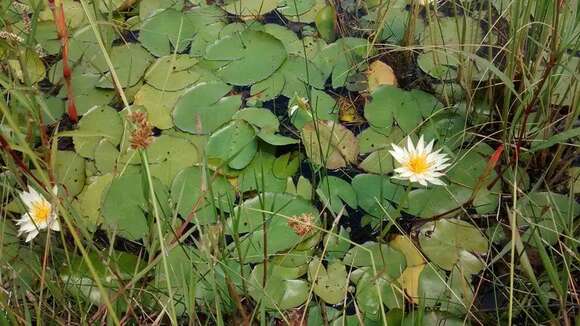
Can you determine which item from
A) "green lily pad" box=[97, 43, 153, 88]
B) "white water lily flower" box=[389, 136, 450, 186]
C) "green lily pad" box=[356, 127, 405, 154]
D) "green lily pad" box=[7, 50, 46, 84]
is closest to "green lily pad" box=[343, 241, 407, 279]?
"white water lily flower" box=[389, 136, 450, 186]

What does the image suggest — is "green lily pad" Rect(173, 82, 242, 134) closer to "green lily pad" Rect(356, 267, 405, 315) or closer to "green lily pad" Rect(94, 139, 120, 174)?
"green lily pad" Rect(94, 139, 120, 174)

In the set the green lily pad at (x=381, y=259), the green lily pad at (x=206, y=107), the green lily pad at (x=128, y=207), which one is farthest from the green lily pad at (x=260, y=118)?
the green lily pad at (x=381, y=259)

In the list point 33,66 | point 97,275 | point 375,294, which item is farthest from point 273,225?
point 33,66

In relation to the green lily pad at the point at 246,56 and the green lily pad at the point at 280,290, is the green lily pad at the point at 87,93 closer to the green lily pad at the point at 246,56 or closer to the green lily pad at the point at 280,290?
the green lily pad at the point at 246,56

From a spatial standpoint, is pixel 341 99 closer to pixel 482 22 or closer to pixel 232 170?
pixel 232 170

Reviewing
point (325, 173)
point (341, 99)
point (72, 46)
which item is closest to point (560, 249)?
point (325, 173)

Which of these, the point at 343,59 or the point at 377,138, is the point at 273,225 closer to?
the point at 377,138
